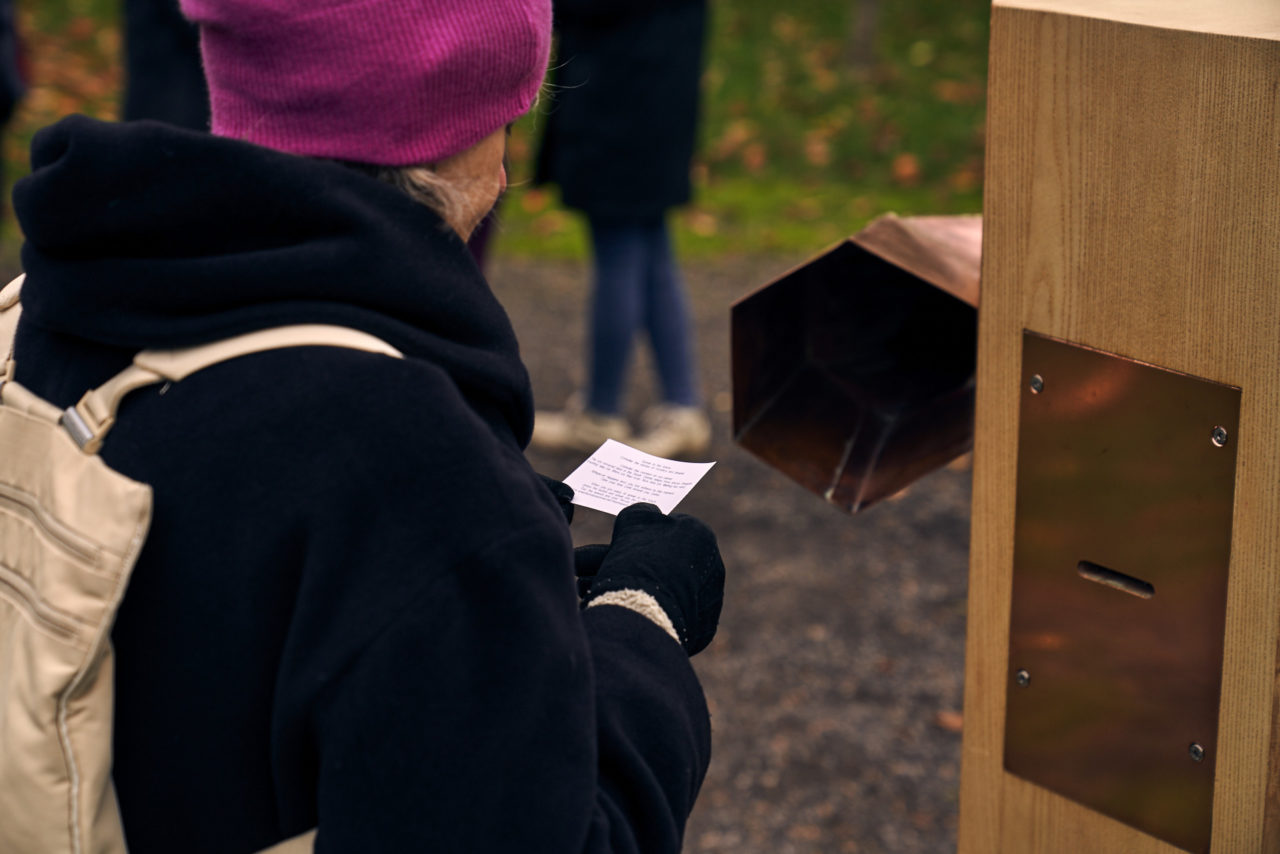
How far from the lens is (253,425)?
1.18 metres

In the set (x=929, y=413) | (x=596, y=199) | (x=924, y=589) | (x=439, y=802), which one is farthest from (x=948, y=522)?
(x=439, y=802)

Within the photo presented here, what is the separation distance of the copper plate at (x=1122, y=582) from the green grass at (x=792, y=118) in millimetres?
4926

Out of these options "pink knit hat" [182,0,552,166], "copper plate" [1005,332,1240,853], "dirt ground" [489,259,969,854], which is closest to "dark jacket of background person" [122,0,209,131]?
"dirt ground" [489,259,969,854]

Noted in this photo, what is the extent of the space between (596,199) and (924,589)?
1.54 metres

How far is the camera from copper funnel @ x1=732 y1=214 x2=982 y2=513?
194 cm

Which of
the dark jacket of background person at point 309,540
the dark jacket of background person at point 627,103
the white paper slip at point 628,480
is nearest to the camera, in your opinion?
the dark jacket of background person at point 309,540

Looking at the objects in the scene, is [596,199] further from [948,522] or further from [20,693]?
[20,693]

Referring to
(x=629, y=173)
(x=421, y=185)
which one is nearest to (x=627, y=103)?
(x=629, y=173)

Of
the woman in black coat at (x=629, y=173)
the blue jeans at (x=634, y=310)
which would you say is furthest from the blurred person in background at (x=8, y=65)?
the blue jeans at (x=634, y=310)

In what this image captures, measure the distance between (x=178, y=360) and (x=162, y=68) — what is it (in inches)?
143

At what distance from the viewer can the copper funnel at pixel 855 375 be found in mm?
1939

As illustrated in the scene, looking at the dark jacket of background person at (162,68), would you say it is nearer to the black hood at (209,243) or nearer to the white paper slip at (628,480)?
the white paper slip at (628,480)

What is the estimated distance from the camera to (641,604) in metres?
1.48

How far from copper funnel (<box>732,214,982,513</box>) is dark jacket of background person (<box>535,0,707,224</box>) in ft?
8.34
